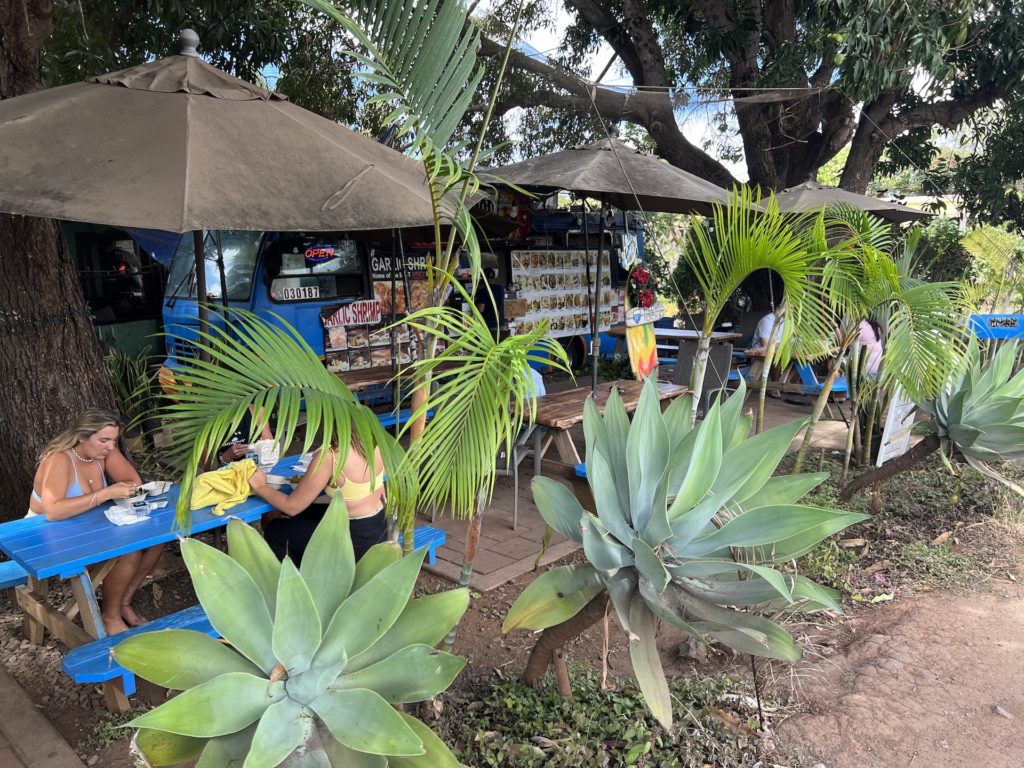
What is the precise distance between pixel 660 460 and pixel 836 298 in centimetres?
219

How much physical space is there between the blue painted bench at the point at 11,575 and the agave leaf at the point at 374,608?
2.05 meters

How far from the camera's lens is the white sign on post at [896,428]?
5.01 meters

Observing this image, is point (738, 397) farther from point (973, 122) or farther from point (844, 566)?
point (973, 122)

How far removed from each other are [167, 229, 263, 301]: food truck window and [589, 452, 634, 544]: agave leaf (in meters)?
5.33

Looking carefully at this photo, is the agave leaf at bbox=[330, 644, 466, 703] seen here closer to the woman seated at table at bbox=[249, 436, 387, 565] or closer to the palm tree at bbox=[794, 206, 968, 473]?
the woman seated at table at bbox=[249, 436, 387, 565]

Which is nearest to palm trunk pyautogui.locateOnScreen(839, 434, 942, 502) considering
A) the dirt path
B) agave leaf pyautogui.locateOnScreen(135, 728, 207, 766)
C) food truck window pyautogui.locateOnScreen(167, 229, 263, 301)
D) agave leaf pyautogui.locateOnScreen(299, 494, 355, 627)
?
the dirt path

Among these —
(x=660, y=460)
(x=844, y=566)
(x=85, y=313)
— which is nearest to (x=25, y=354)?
(x=85, y=313)

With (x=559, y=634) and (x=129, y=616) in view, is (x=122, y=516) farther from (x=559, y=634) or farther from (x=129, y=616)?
(x=559, y=634)

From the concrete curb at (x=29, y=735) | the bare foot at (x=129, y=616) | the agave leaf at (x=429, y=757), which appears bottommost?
the concrete curb at (x=29, y=735)

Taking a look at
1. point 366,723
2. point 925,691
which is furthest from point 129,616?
point 925,691

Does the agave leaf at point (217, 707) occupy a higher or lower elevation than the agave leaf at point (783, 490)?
lower

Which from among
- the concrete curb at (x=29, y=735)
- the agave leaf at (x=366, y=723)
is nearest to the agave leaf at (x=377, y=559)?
the agave leaf at (x=366, y=723)

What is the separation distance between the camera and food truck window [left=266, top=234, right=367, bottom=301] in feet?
23.0

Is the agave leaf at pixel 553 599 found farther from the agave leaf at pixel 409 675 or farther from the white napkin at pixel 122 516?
the white napkin at pixel 122 516
